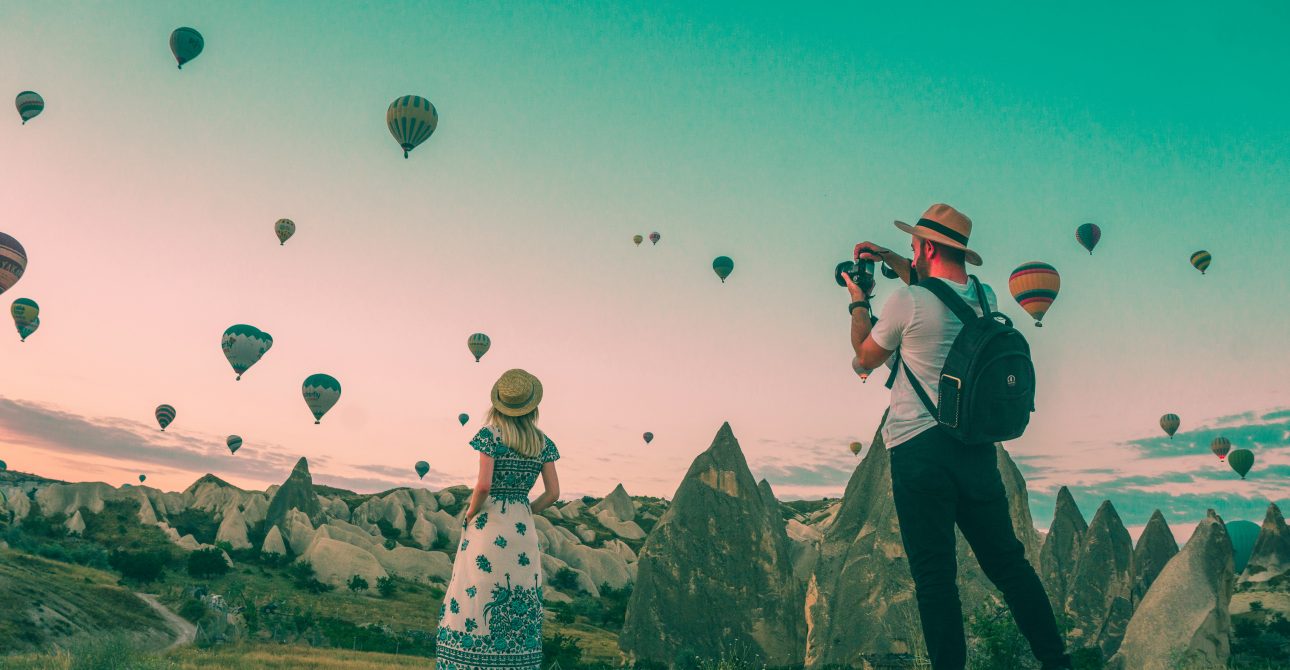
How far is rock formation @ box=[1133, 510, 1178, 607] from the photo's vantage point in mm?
56469

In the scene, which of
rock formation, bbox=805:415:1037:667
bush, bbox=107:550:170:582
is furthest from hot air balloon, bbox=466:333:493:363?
rock formation, bbox=805:415:1037:667

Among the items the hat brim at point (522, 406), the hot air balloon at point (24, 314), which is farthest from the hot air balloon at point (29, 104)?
the hat brim at point (522, 406)

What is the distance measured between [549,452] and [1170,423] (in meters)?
70.6

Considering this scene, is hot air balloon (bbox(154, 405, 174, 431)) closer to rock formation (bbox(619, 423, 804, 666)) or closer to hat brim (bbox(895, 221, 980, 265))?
rock formation (bbox(619, 423, 804, 666))

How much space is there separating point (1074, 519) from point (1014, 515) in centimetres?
2371

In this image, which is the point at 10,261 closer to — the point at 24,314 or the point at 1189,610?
the point at 24,314

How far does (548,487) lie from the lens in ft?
23.5

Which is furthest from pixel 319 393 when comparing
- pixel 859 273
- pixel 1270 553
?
pixel 1270 553

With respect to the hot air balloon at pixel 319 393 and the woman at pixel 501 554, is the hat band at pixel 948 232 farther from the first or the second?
the hot air balloon at pixel 319 393

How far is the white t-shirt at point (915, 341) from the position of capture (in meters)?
4.36

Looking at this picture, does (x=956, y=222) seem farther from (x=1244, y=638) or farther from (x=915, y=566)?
(x=1244, y=638)

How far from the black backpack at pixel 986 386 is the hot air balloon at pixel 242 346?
155 ft

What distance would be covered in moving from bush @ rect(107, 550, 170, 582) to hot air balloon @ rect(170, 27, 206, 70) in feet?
81.8

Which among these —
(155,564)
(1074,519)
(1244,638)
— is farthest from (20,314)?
(1244,638)
